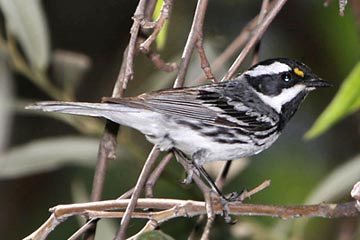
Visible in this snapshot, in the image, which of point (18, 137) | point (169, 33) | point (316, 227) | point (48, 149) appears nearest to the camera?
point (48, 149)

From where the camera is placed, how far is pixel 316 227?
4934 mm

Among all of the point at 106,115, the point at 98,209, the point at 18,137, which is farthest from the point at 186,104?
the point at 18,137

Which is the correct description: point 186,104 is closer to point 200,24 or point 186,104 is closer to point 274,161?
point 200,24

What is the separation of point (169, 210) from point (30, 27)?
141 cm

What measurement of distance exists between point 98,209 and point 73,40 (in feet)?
11.4

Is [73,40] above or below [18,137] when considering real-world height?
above

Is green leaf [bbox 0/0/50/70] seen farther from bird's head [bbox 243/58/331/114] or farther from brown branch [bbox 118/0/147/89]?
brown branch [bbox 118/0/147/89]

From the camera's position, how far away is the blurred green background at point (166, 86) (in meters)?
4.17

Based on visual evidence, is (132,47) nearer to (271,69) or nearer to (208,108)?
(208,108)

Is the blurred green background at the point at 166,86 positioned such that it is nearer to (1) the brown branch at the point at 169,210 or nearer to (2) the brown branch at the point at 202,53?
(2) the brown branch at the point at 202,53

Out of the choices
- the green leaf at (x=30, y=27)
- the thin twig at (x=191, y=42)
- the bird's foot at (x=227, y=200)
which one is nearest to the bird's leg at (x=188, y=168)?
the bird's foot at (x=227, y=200)

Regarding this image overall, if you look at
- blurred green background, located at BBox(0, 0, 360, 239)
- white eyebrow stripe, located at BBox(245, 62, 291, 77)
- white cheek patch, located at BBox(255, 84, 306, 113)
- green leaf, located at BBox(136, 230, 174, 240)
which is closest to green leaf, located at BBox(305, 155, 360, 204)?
blurred green background, located at BBox(0, 0, 360, 239)

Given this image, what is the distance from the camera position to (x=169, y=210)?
7.98 feet

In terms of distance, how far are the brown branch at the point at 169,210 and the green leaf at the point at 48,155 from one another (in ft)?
4.26
